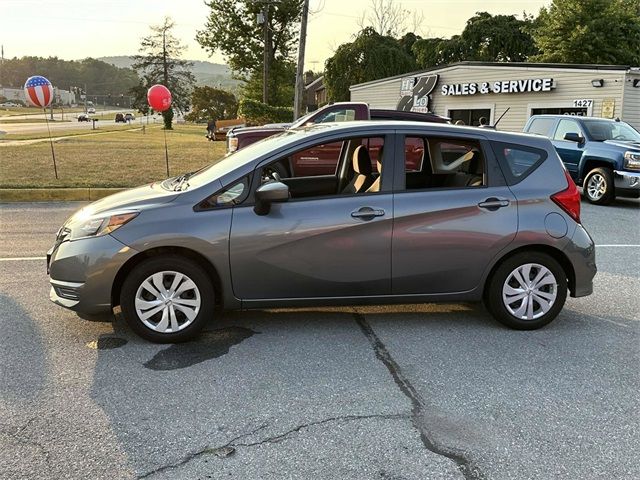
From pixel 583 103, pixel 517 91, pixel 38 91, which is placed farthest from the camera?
pixel 517 91

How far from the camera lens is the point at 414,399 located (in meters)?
3.47

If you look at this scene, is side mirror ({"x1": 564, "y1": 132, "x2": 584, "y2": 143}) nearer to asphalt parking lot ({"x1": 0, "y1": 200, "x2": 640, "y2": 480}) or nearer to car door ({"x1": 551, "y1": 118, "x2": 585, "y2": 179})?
car door ({"x1": 551, "y1": 118, "x2": 585, "y2": 179})

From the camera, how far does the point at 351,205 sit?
4.39m

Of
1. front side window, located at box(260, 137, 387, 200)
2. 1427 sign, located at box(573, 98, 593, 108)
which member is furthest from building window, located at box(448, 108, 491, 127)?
front side window, located at box(260, 137, 387, 200)

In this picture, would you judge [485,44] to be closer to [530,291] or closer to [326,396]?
[530,291]

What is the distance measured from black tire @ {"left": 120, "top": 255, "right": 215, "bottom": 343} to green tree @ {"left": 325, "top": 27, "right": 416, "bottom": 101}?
129 feet

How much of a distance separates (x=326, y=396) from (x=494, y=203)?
212cm

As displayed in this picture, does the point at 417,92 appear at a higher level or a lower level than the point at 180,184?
→ higher

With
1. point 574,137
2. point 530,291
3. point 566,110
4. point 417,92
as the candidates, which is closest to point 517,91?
point 566,110

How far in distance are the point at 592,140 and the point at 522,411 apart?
10.6 meters

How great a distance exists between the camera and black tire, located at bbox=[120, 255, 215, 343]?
4117 mm

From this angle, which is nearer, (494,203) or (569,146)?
(494,203)

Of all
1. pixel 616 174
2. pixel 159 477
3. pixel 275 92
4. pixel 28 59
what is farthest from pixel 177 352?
pixel 28 59

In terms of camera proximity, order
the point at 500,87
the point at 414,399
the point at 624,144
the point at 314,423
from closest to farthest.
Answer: the point at 314,423 → the point at 414,399 → the point at 624,144 → the point at 500,87
